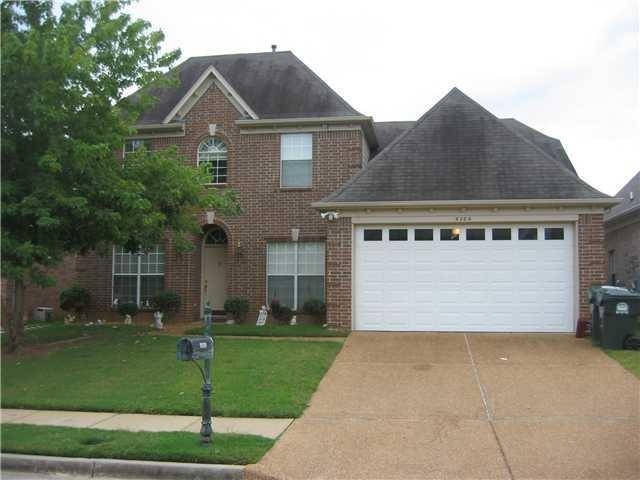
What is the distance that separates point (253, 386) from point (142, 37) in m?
7.51

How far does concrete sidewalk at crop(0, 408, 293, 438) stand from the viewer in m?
7.53

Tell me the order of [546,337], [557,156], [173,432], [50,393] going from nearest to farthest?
1. [173,432]
2. [50,393]
3. [546,337]
4. [557,156]

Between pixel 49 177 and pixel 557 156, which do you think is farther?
pixel 557 156

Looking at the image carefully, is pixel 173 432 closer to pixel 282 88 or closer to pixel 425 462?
pixel 425 462

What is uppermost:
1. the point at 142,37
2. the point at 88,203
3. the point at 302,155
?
the point at 142,37

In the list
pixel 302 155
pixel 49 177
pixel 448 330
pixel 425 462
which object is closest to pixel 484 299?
pixel 448 330

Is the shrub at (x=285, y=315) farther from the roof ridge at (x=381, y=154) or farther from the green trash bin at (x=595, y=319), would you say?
the green trash bin at (x=595, y=319)

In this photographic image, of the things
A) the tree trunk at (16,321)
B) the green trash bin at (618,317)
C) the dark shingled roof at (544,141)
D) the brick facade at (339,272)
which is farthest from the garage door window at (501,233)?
the tree trunk at (16,321)

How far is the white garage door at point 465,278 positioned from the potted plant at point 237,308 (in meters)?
3.65

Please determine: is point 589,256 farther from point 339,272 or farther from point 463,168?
point 339,272

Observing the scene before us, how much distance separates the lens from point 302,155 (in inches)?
695

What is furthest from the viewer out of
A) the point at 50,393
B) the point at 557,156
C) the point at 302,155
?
the point at 557,156

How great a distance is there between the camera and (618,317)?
1212cm

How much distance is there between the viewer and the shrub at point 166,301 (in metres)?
17.5
